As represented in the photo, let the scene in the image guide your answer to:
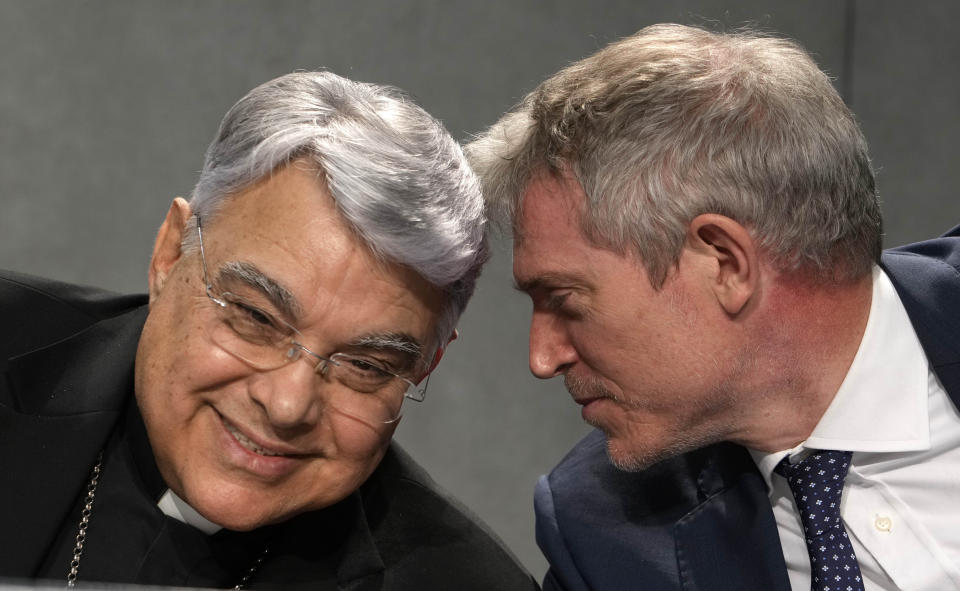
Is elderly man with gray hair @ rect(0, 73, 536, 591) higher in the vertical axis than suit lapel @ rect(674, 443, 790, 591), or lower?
higher

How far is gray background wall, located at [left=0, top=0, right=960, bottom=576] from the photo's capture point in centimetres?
354

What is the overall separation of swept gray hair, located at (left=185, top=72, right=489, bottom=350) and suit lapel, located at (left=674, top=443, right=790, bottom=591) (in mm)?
568

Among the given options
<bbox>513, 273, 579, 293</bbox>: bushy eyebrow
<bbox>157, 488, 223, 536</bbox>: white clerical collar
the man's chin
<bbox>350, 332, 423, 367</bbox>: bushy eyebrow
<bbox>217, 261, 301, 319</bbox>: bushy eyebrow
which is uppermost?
<bbox>217, 261, 301, 319</bbox>: bushy eyebrow

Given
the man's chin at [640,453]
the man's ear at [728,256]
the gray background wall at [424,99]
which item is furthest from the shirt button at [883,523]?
the gray background wall at [424,99]

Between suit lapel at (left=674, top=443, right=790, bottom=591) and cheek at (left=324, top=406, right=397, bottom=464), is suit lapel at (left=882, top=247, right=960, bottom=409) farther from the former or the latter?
cheek at (left=324, top=406, right=397, bottom=464)

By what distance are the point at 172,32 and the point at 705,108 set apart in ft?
6.69

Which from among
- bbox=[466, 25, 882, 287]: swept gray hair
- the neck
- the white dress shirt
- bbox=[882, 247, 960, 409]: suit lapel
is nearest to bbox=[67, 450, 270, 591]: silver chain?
bbox=[466, 25, 882, 287]: swept gray hair

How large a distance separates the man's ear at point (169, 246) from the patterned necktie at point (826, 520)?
3.77ft

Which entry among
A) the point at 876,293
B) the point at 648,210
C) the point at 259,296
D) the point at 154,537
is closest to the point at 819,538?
the point at 876,293

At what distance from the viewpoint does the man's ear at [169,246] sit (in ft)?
7.02

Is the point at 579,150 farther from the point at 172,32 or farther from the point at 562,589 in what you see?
the point at 172,32

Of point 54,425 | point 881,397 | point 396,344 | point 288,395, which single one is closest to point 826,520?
point 881,397

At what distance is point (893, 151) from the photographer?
4.20 meters

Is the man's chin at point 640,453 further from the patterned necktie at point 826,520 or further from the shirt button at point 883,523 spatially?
the shirt button at point 883,523
